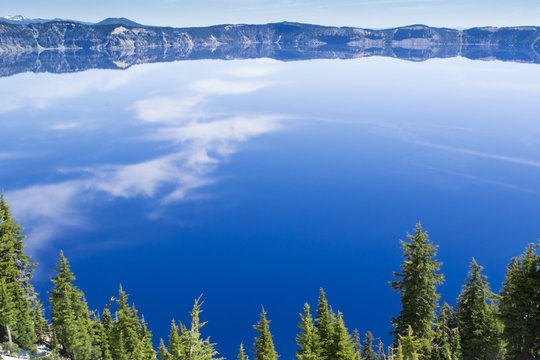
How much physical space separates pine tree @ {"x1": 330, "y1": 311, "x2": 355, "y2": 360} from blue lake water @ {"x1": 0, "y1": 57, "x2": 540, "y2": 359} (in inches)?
805

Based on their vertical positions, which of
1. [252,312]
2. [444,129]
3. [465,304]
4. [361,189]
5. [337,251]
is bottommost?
[465,304]

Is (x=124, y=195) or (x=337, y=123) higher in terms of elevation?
(x=337, y=123)

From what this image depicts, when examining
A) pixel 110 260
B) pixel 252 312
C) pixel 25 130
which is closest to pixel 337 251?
pixel 252 312

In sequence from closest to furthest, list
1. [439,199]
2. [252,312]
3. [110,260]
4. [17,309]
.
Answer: [17,309]
[252,312]
[110,260]
[439,199]

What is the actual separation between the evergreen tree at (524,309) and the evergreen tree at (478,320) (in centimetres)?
413

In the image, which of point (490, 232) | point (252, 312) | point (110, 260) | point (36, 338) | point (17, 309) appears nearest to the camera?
point (17, 309)

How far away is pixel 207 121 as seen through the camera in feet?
558

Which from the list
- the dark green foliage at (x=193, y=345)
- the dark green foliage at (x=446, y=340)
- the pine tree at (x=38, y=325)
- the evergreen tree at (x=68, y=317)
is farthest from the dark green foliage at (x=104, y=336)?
the dark green foliage at (x=446, y=340)

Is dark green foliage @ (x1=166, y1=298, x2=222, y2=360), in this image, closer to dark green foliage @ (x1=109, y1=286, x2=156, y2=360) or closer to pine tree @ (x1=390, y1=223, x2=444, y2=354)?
dark green foliage @ (x1=109, y1=286, x2=156, y2=360)

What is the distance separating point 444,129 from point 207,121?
8984cm

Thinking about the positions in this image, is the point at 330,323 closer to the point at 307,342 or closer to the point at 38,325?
the point at 307,342

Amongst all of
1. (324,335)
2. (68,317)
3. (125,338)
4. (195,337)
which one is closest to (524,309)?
(324,335)

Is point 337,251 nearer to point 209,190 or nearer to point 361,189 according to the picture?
point 361,189

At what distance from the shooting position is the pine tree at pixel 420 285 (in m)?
29.4
